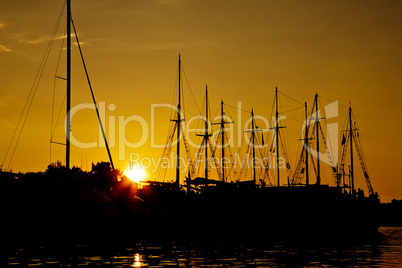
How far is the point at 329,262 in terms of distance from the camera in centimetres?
4222

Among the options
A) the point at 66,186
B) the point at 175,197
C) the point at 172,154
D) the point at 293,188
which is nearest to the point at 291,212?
the point at 293,188

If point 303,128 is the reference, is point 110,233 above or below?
below

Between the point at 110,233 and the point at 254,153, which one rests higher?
the point at 254,153

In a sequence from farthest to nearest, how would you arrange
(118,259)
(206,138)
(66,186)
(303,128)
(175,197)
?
(303,128), (206,138), (175,197), (66,186), (118,259)

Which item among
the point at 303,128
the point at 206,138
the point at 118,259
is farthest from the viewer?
the point at 303,128

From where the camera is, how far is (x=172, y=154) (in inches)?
4225

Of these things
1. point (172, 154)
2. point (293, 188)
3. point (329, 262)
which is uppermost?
point (172, 154)

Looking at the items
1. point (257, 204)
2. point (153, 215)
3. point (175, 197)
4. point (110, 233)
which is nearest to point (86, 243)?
point (110, 233)

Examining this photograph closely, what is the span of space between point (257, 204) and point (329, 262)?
1972 inches

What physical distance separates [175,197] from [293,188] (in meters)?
22.5

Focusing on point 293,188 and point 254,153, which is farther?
point 254,153

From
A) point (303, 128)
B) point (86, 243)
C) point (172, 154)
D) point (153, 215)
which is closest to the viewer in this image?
point (86, 243)

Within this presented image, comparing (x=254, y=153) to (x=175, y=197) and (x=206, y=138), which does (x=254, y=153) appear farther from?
(x=175, y=197)

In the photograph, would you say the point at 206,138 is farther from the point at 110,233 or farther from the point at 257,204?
the point at 110,233
